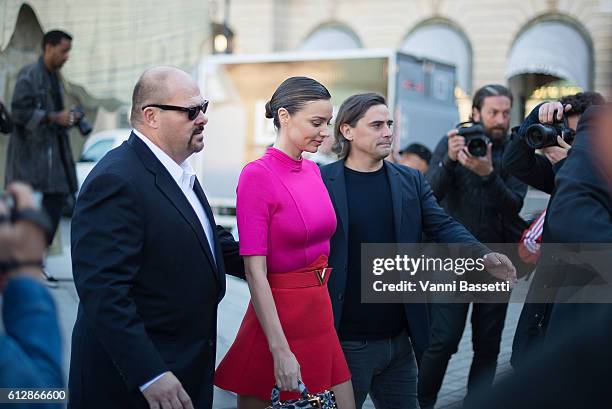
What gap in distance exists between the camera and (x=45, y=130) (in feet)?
22.3

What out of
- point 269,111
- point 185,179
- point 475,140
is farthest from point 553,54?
point 185,179

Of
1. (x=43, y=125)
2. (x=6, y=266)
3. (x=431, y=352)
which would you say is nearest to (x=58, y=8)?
(x=43, y=125)

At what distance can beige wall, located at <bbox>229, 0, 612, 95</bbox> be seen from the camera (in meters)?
23.5

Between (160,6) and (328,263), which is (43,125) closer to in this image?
(160,6)

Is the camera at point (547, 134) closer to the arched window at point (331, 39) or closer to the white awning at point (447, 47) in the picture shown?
the white awning at point (447, 47)

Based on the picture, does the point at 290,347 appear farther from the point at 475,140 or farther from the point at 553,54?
the point at 553,54

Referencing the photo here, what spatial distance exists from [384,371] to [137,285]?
1561mm

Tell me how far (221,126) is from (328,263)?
12.4 metres

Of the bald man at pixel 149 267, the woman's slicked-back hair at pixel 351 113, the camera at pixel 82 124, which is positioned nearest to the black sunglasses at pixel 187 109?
the bald man at pixel 149 267

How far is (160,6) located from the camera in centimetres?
605

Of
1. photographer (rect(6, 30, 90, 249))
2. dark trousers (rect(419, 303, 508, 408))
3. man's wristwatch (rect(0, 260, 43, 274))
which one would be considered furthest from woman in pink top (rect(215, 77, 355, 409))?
photographer (rect(6, 30, 90, 249))

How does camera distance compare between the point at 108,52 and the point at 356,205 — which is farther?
the point at 108,52

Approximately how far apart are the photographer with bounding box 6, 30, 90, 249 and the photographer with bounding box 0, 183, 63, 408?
466 centimetres

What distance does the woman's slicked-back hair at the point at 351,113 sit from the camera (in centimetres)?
406
